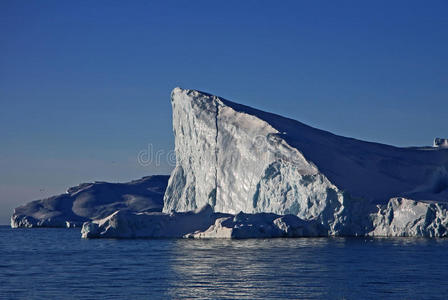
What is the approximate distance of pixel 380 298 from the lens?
20.5 metres

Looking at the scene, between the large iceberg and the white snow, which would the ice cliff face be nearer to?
the large iceberg

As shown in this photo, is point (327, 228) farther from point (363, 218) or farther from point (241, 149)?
point (241, 149)

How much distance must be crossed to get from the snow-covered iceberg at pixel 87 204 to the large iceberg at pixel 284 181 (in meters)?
44.5

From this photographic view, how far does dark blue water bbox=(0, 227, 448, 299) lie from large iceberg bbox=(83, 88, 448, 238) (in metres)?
5.03

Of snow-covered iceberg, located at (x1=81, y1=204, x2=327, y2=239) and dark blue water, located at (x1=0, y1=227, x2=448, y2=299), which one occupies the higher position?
snow-covered iceberg, located at (x1=81, y1=204, x2=327, y2=239)

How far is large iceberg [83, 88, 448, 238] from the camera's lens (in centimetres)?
4809

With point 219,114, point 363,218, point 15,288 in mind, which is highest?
point 219,114

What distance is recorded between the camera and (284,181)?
53.4 metres

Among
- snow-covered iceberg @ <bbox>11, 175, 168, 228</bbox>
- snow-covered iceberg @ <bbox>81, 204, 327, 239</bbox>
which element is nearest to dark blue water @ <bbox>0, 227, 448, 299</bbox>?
snow-covered iceberg @ <bbox>81, 204, 327, 239</bbox>

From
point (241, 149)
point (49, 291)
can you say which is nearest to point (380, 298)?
point (49, 291)

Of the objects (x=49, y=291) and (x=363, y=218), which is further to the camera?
(x=363, y=218)

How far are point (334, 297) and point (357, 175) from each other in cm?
3368

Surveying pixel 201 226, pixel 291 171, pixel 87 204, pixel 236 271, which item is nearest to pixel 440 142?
pixel 291 171

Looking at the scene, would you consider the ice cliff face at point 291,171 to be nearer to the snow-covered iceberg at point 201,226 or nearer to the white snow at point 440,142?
the white snow at point 440,142
